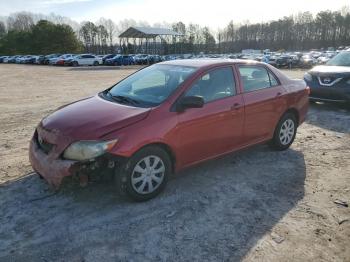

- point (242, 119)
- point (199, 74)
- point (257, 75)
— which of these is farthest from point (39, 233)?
point (257, 75)

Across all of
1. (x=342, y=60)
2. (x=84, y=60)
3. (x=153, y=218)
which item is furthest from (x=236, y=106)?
(x=84, y=60)

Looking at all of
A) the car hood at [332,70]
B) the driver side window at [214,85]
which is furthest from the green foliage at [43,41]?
the driver side window at [214,85]

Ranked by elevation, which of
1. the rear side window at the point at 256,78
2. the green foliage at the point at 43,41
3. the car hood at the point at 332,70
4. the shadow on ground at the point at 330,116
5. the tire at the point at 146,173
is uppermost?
the green foliage at the point at 43,41

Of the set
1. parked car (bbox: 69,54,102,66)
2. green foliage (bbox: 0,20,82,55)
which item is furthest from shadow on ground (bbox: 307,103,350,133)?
green foliage (bbox: 0,20,82,55)

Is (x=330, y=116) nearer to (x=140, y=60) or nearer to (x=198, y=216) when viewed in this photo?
(x=198, y=216)

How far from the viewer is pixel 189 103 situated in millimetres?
4395

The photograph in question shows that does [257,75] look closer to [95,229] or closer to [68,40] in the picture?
[95,229]

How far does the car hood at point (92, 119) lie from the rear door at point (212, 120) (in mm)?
624

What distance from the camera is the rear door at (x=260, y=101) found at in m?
5.38

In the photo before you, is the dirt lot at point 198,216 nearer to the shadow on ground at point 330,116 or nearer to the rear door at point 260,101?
the rear door at point 260,101

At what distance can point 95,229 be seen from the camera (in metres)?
3.80

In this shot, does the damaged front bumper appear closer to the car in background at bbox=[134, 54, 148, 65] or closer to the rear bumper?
the rear bumper

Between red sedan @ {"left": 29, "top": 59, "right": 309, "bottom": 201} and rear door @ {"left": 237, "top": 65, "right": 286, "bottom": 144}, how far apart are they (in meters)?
0.02

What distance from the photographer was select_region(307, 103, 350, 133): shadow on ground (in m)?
8.06
